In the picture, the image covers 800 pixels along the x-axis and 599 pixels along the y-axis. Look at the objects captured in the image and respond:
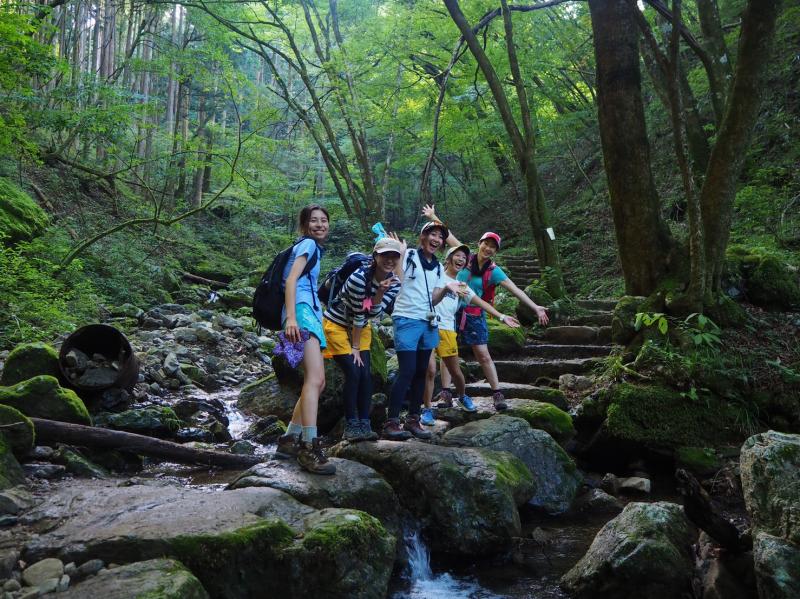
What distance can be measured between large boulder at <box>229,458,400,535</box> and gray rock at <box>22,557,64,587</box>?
52.1 inches

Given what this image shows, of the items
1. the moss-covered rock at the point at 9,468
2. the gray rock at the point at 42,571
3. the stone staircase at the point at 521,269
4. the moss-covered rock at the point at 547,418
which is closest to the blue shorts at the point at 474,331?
the moss-covered rock at the point at 547,418

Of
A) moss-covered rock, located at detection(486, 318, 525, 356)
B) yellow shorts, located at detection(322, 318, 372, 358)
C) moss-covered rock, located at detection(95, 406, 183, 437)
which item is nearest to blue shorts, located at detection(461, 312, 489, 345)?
yellow shorts, located at detection(322, 318, 372, 358)

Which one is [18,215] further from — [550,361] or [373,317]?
[550,361]

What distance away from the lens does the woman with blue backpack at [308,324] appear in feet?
13.2

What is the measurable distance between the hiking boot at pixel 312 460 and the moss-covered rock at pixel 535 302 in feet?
20.1

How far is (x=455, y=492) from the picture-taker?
4398mm

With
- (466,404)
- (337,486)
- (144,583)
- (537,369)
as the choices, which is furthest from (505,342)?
(144,583)

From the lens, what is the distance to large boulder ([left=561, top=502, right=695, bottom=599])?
3557mm

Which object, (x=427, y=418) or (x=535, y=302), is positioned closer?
(x=427, y=418)

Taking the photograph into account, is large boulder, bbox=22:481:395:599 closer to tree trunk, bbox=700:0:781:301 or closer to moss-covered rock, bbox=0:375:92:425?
moss-covered rock, bbox=0:375:92:425

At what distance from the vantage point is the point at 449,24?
54.3ft

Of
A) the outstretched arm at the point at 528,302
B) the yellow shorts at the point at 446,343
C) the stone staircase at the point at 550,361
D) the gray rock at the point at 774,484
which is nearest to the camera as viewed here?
the gray rock at the point at 774,484

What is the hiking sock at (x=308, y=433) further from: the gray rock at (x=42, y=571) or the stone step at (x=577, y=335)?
the stone step at (x=577, y=335)

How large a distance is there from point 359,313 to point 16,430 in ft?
9.24
